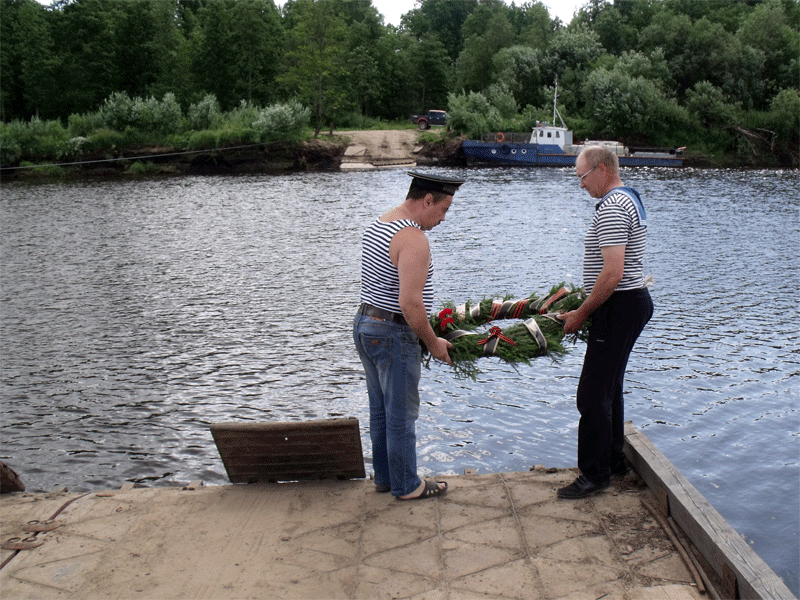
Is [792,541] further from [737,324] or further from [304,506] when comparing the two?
[737,324]

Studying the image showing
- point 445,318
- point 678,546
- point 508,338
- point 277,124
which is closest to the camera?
point 678,546

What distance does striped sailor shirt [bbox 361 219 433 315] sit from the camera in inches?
184

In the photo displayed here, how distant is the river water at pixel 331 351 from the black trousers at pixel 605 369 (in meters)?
2.38

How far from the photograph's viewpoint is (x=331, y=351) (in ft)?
39.7

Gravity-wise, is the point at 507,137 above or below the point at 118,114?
below

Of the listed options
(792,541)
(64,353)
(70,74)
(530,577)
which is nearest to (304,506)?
(530,577)

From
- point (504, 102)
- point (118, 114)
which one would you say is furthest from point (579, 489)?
point (504, 102)

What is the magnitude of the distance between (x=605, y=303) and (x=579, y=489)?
1.35 meters

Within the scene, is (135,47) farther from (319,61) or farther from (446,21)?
(446,21)

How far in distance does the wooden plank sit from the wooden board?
6.78ft

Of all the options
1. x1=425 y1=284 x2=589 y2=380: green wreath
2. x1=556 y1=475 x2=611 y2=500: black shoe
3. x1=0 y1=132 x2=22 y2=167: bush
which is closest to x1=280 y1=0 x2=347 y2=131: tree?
x1=0 y1=132 x2=22 y2=167: bush

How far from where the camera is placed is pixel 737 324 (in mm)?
13039

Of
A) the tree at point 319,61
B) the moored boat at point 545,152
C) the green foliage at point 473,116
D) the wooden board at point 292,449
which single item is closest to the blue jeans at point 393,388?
the wooden board at point 292,449

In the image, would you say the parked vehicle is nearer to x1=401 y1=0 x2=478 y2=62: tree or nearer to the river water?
x1=401 y1=0 x2=478 y2=62: tree
